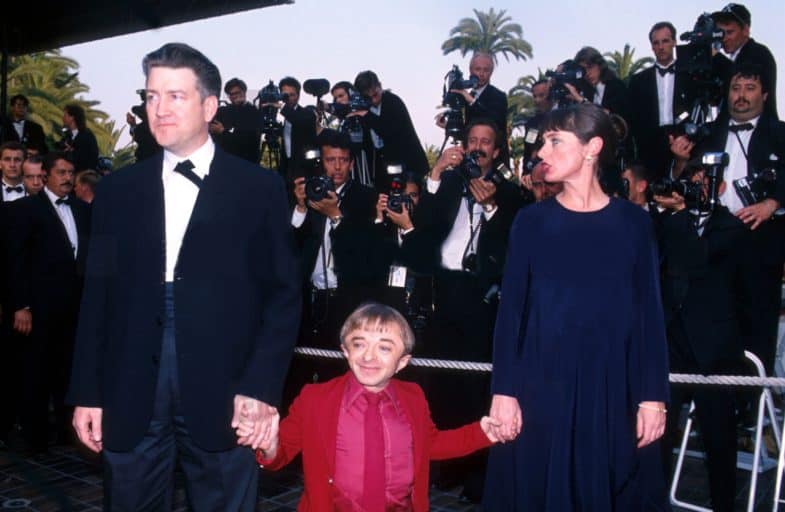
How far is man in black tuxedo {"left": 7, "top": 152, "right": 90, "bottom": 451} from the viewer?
21.6 ft

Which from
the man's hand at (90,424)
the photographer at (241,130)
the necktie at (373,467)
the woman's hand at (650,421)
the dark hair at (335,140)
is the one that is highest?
the photographer at (241,130)

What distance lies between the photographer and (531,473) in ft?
10.6

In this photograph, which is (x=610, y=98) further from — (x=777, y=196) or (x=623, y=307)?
(x=623, y=307)

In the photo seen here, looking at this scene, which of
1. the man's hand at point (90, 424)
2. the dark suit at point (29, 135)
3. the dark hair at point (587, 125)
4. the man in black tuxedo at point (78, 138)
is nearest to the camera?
the man's hand at point (90, 424)

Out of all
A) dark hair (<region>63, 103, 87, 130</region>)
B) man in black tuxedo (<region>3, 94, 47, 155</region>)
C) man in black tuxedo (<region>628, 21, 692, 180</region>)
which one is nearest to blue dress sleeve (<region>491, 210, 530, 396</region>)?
man in black tuxedo (<region>628, 21, 692, 180</region>)

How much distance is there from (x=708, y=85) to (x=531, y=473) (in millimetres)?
4102

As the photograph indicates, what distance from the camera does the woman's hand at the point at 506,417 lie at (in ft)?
10.5

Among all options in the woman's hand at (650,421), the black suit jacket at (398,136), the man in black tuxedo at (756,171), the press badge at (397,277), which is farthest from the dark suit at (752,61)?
the woman's hand at (650,421)

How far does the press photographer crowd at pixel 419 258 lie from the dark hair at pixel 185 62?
0.02 meters

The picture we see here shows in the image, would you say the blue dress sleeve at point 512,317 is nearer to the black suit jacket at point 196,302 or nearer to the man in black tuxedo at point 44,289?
the black suit jacket at point 196,302

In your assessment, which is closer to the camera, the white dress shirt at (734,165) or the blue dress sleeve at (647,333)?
the blue dress sleeve at (647,333)

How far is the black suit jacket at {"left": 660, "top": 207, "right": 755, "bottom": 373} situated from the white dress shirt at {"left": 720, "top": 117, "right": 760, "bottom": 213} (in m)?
0.70

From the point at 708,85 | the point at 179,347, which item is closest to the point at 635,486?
the point at 179,347

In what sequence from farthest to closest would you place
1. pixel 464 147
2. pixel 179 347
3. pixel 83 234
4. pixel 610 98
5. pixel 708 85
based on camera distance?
pixel 610 98 → pixel 83 234 → pixel 708 85 → pixel 464 147 → pixel 179 347
